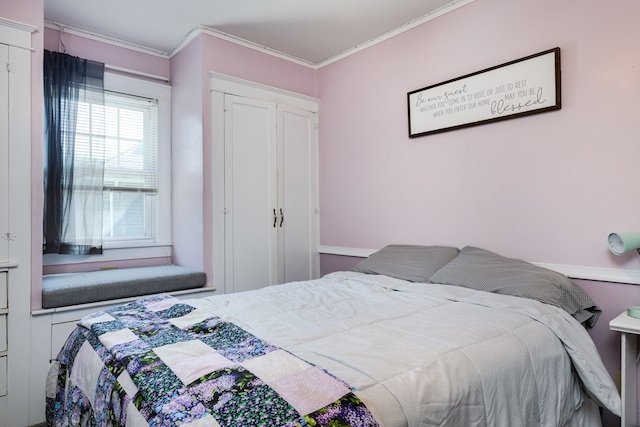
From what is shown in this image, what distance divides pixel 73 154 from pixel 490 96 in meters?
3.02

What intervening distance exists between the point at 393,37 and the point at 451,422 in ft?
9.22

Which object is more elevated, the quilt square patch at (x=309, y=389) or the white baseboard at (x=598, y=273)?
the white baseboard at (x=598, y=273)

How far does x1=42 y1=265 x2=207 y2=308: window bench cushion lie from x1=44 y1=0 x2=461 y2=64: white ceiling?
6.33 ft

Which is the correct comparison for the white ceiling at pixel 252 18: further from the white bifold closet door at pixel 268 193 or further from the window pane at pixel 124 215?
the window pane at pixel 124 215

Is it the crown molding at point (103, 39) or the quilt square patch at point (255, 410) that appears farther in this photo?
the crown molding at point (103, 39)

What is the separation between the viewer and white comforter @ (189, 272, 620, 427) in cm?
110

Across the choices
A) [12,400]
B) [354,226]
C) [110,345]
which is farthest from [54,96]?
[354,226]

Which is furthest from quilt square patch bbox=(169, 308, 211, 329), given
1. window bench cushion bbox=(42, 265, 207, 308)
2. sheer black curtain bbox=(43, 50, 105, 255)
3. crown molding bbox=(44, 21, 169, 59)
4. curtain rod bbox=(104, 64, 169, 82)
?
crown molding bbox=(44, 21, 169, 59)

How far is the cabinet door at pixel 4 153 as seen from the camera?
2.17 meters

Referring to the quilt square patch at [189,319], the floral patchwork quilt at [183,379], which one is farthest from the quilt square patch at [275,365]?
the quilt square patch at [189,319]

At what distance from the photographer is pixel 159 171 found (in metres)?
3.44

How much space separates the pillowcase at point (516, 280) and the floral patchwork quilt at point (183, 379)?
131 centimetres

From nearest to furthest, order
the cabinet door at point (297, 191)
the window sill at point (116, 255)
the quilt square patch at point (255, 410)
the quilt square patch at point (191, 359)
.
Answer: the quilt square patch at point (255, 410)
the quilt square patch at point (191, 359)
the window sill at point (116, 255)
the cabinet door at point (297, 191)

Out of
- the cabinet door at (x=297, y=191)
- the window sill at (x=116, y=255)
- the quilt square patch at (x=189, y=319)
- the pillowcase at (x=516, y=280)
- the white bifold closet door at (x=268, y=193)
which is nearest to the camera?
the quilt square patch at (x=189, y=319)
